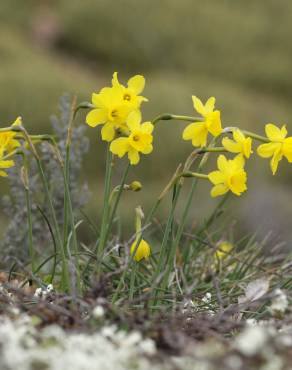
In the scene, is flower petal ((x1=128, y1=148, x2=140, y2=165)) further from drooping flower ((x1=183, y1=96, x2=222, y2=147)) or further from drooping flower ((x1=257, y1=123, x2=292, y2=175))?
drooping flower ((x1=257, y1=123, x2=292, y2=175))

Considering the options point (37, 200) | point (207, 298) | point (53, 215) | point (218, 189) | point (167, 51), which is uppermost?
point (218, 189)

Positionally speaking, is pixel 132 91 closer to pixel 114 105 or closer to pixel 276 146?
pixel 114 105

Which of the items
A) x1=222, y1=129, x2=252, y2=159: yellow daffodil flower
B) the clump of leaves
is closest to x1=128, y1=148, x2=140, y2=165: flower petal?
x1=222, y1=129, x2=252, y2=159: yellow daffodil flower

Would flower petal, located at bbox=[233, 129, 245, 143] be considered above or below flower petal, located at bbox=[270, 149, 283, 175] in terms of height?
above

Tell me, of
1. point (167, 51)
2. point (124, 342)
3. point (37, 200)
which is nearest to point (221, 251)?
point (124, 342)

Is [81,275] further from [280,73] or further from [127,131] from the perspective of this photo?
[280,73]

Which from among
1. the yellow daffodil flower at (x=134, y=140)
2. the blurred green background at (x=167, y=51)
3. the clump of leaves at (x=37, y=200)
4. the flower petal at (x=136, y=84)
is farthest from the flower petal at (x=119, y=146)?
the blurred green background at (x=167, y=51)
